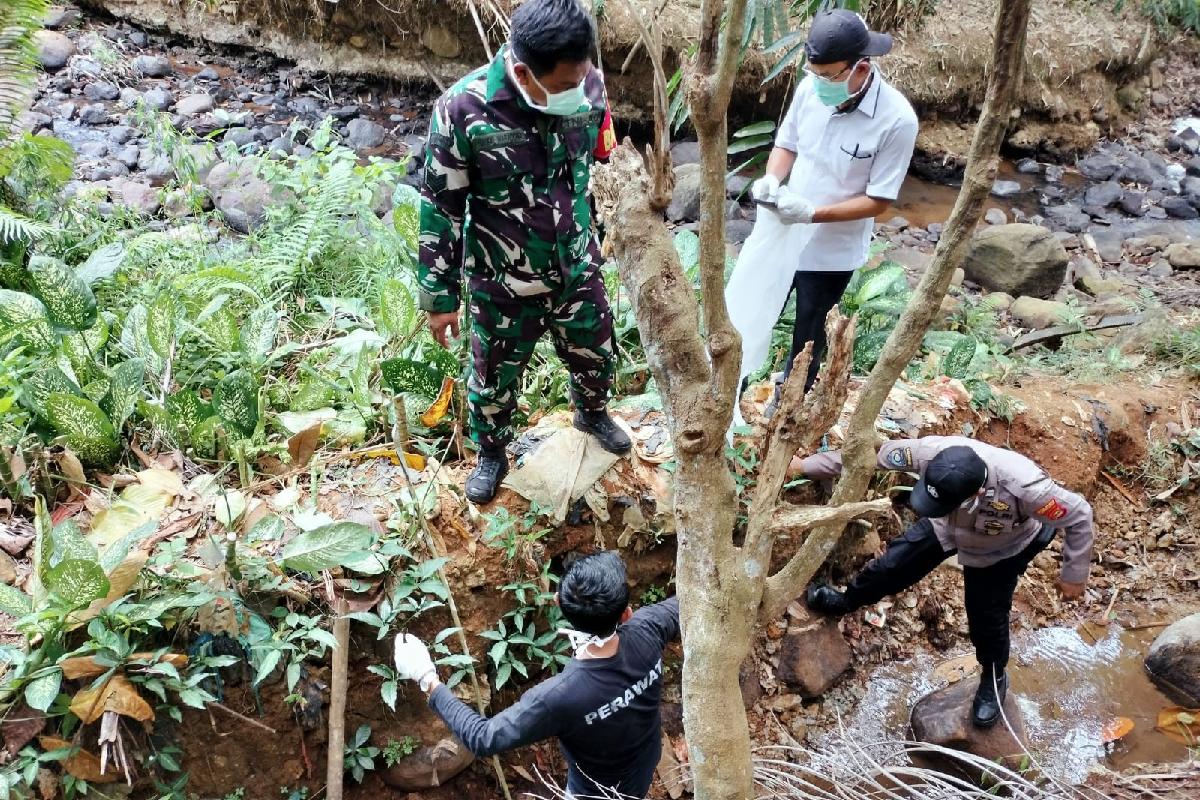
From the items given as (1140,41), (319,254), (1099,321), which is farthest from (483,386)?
(1140,41)

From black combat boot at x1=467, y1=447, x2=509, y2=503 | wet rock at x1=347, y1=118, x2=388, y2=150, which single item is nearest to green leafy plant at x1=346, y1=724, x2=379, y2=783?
black combat boot at x1=467, y1=447, x2=509, y2=503

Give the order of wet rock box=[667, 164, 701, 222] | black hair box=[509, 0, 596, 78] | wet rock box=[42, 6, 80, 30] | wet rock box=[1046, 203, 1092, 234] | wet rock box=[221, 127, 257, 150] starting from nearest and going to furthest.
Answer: black hair box=[509, 0, 596, 78]
wet rock box=[667, 164, 701, 222]
wet rock box=[221, 127, 257, 150]
wet rock box=[1046, 203, 1092, 234]
wet rock box=[42, 6, 80, 30]

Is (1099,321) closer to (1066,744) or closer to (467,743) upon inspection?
(1066,744)

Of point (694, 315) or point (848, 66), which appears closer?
point (694, 315)

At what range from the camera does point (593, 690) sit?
228 cm

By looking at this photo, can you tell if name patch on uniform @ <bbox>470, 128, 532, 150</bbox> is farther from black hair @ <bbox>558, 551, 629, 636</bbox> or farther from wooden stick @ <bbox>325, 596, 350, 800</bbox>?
wooden stick @ <bbox>325, 596, 350, 800</bbox>

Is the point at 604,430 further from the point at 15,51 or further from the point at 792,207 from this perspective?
the point at 15,51

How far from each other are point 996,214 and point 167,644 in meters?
8.18

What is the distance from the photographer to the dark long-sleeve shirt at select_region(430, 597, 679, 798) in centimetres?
226

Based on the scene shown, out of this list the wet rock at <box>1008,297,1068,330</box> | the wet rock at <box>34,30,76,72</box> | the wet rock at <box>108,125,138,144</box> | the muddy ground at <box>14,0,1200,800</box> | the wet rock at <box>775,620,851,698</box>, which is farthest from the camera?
the wet rock at <box>34,30,76,72</box>

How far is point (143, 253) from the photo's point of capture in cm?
454

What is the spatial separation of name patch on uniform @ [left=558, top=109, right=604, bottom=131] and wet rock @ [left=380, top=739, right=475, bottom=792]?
2.19 meters

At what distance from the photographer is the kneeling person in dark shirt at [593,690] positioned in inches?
87.7

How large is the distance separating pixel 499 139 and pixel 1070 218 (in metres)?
7.89
